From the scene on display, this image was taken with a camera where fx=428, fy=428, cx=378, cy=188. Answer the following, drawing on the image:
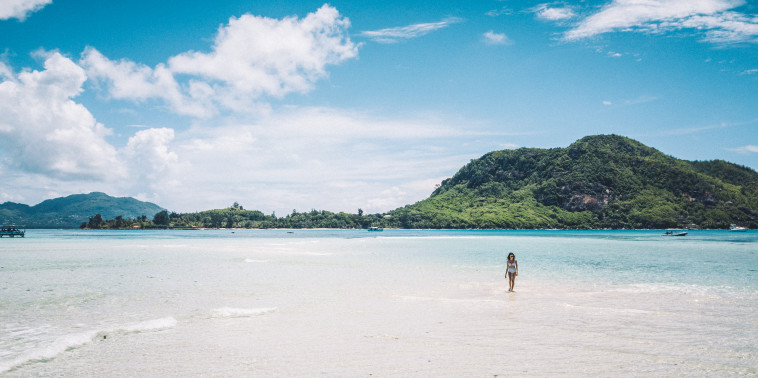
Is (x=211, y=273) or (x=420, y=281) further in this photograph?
(x=211, y=273)

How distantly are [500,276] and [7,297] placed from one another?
2603 centimetres

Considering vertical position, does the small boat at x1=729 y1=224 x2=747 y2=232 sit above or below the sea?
above

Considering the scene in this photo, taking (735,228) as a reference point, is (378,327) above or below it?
below

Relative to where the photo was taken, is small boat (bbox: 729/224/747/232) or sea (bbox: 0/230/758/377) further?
small boat (bbox: 729/224/747/232)

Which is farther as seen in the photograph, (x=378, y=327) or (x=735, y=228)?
(x=735, y=228)

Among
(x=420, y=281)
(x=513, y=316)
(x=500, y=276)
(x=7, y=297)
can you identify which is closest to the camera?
(x=513, y=316)

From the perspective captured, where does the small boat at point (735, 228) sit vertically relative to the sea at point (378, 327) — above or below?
above

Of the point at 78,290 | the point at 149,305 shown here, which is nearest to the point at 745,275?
the point at 149,305

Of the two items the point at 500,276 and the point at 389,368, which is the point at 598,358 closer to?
the point at 389,368

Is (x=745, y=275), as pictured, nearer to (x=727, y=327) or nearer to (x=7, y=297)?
(x=727, y=327)

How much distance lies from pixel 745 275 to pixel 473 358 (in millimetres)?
29143

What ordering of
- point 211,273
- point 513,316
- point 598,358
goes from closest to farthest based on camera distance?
point 598,358 < point 513,316 < point 211,273

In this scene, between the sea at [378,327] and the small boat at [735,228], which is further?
the small boat at [735,228]

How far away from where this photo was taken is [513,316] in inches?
598
